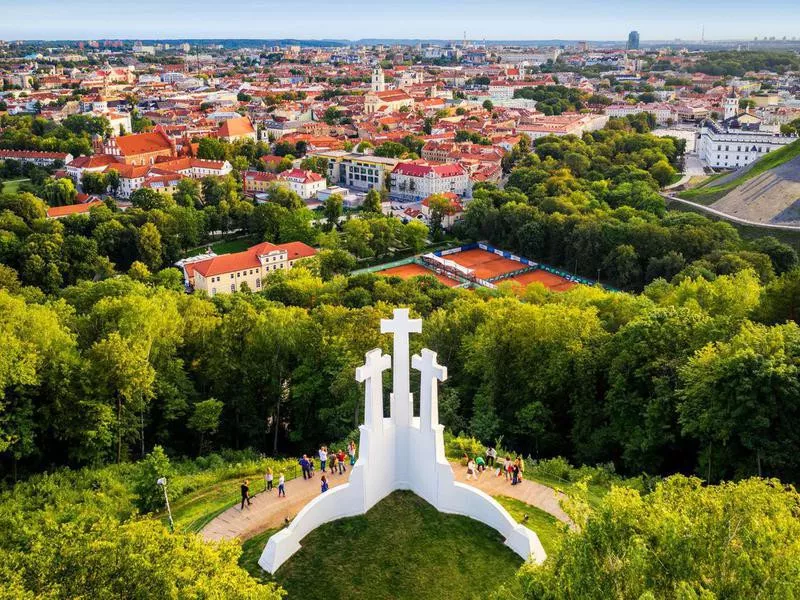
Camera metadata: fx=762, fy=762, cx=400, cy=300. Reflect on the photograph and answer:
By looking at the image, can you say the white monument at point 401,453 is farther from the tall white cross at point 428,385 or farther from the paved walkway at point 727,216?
the paved walkway at point 727,216

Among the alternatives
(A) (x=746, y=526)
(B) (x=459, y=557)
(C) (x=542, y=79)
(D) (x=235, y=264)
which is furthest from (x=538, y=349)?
(C) (x=542, y=79)

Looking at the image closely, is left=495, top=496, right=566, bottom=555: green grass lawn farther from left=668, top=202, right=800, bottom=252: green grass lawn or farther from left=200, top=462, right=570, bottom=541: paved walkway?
left=668, top=202, right=800, bottom=252: green grass lawn

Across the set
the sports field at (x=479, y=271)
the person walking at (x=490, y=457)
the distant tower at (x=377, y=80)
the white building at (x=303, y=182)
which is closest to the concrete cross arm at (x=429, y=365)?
the person walking at (x=490, y=457)

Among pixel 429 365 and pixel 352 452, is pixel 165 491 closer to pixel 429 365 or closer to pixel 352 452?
pixel 352 452

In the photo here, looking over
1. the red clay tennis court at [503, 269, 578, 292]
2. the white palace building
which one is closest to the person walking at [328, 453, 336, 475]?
the red clay tennis court at [503, 269, 578, 292]

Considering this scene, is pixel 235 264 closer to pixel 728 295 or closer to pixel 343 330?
pixel 343 330
